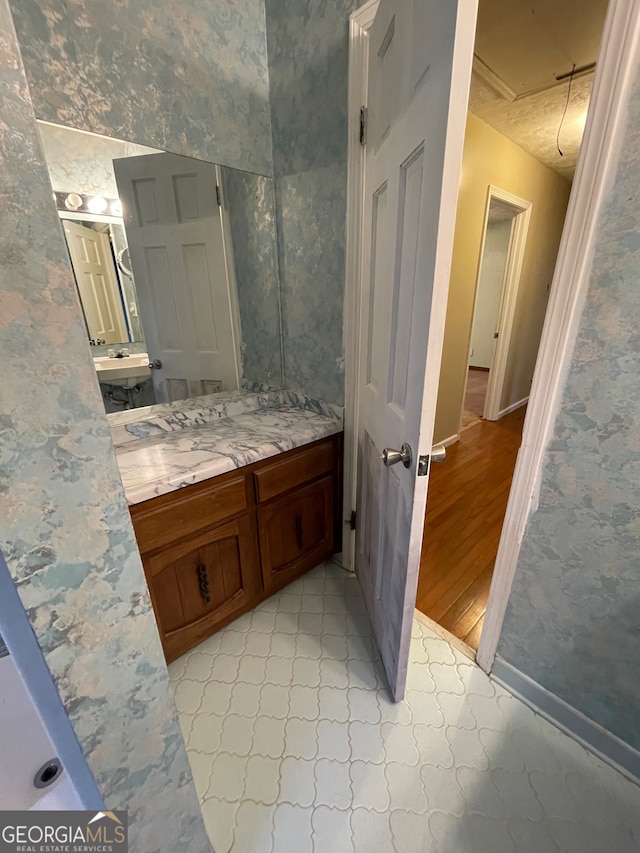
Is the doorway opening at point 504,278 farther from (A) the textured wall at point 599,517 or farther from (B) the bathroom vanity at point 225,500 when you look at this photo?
(B) the bathroom vanity at point 225,500

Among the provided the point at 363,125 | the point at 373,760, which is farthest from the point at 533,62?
the point at 373,760

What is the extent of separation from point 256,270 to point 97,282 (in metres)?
0.65

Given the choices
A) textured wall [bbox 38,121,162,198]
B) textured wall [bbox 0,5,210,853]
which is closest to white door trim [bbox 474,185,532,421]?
textured wall [bbox 38,121,162,198]

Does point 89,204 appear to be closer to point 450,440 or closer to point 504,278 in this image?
point 450,440

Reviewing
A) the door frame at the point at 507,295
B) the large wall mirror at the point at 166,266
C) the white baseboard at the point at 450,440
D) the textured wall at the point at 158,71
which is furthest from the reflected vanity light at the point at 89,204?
the white baseboard at the point at 450,440

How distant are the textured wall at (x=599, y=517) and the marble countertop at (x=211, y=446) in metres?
0.84

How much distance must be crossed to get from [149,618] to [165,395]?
1.03m

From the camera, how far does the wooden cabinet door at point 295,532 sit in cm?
140

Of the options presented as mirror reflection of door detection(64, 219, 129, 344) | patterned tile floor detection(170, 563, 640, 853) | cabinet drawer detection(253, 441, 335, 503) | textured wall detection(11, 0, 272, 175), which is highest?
textured wall detection(11, 0, 272, 175)

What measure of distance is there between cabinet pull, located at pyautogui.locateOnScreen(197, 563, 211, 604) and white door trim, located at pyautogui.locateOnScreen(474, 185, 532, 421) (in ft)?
9.23

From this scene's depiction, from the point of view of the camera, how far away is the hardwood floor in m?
1.53

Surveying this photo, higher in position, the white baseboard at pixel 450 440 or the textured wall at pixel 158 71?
the textured wall at pixel 158 71

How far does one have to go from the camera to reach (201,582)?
124 centimetres

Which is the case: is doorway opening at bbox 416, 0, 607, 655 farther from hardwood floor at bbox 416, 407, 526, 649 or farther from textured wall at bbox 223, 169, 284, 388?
textured wall at bbox 223, 169, 284, 388
